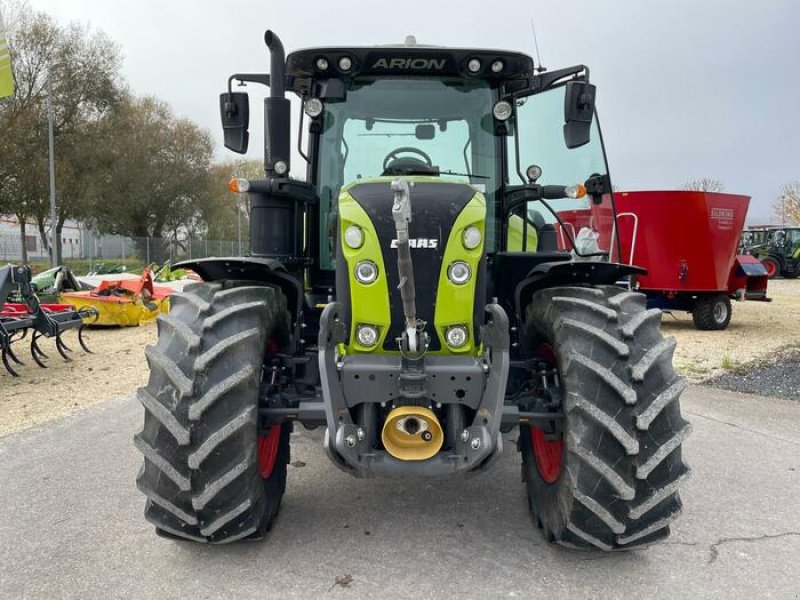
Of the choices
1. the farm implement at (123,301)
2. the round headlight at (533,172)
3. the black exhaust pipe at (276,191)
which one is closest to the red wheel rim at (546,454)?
the round headlight at (533,172)

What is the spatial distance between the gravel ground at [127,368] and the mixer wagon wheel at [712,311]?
0.19 m

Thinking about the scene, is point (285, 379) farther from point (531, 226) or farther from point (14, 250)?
point (14, 250)

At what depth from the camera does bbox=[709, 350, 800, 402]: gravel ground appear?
6863 mm

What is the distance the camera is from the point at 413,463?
261 cm

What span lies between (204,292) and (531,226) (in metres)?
2.38

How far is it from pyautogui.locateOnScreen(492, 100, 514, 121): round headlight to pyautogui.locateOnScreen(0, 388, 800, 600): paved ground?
2.20 metres

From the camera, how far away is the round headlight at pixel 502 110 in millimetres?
3729

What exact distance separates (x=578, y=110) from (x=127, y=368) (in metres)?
6.39

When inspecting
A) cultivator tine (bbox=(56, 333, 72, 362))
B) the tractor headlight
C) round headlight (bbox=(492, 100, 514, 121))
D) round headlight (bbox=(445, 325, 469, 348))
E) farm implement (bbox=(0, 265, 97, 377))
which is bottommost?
cultivator tine (bbox=(56, 333, 72, 362))

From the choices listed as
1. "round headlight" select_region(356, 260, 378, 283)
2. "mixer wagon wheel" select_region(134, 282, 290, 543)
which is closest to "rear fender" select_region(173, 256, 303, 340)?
"mixer wagon wheel" select_region(134, 282, 290, 543)


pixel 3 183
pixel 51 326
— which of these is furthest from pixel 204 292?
pixel 3 183

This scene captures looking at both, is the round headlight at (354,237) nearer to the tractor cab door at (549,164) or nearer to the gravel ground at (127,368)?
the tractor cab door at (549,164)

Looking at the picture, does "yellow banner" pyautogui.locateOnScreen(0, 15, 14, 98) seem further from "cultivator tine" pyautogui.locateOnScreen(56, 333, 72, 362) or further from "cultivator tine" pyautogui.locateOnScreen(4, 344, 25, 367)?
"cultivator tine" pyautogui.locateOnScreen(4, 344, 25, 367)

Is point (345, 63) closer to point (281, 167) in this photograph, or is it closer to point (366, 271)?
point (281, 167)
